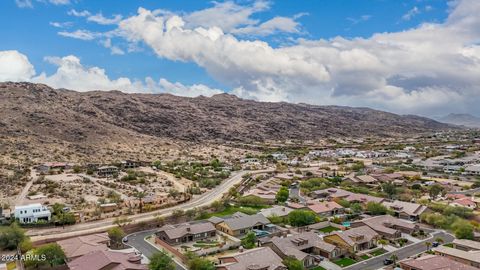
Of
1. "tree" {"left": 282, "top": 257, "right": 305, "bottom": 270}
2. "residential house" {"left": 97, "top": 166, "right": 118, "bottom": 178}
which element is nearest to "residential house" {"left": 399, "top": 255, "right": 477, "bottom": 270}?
"tree" {"left": 282, "top": 257, "right": 305, "bottom": 270}

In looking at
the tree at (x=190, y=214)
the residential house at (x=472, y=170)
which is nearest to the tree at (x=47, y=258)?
the tree at (x=190, y=214)

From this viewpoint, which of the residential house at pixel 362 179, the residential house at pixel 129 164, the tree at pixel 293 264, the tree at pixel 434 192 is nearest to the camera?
the tree at pixel 293 264

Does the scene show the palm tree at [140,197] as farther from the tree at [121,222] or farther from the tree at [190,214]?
the tree at [190,214]

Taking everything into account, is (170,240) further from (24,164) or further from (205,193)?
(24,164)

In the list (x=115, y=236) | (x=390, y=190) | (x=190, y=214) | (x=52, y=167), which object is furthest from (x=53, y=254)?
(x=390, y=190)

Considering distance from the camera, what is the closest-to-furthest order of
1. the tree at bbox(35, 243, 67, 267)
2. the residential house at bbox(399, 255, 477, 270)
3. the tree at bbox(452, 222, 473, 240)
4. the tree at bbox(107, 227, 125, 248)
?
1. the residential house at bbox(399, 255, 477, 270)
2. the tree at bbox(35, 243, 67, 267)
3. the tree at bbox(107, 227, 125, 248)
4. the tree at bbox(452, 222, 473, 240)

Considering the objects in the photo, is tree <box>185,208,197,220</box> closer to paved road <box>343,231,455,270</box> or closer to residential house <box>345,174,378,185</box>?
paved road <box>343,231,455,270</box>

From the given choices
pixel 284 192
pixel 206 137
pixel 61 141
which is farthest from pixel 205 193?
pixel 206 137
